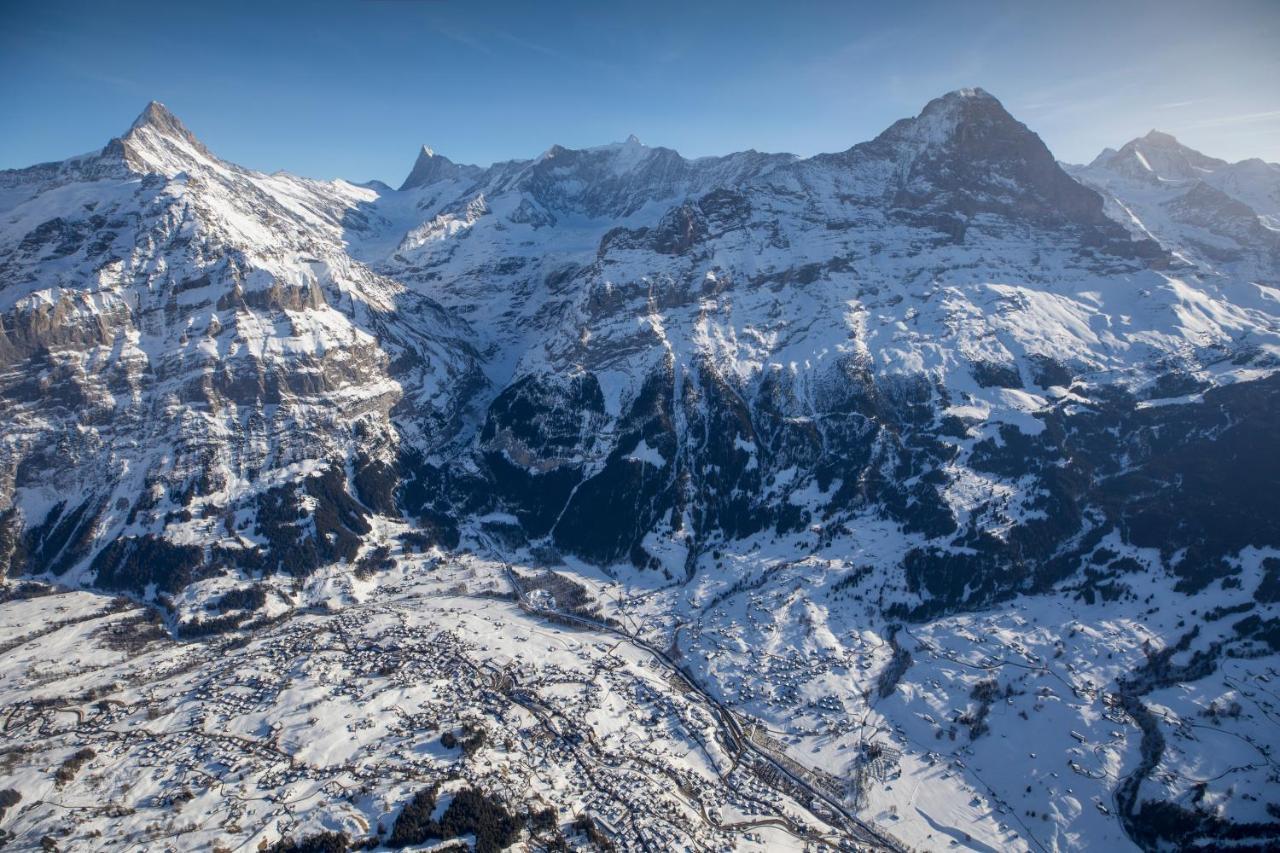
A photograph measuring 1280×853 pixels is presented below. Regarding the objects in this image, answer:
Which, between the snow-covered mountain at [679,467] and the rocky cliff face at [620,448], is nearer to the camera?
the snow-covered mountain at [679,467]

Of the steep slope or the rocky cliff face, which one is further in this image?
the steep slope

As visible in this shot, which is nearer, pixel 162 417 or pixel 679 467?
pixel 162 417

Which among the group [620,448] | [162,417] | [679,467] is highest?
[162,417]

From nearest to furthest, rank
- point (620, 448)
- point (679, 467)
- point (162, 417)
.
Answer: point (162, 417), point (679, 467), point (620, 448)

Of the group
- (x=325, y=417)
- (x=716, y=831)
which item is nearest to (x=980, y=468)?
(x=716, y=831)

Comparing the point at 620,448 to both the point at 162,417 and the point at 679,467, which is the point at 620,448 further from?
the point at 162,417

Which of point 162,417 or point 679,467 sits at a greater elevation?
point 162,417

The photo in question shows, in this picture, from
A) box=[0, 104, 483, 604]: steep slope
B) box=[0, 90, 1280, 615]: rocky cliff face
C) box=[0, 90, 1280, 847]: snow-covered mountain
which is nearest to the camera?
box=[0, 90, 1280, 847]: snow-covered mountain

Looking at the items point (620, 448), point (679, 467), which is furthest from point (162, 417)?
point (679, 467)

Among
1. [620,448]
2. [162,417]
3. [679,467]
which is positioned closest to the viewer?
[162,417]

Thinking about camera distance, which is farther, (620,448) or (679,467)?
(620,448)

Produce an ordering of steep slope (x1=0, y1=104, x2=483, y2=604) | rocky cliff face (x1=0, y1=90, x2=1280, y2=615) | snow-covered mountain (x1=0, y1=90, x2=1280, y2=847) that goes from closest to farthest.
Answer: snow-covered mountain (x1=0, y1=90, x2=1280, y2=847), rocky cliff face (x1=0, y1=90, x2=1280, y2=615), steep slope (x1=0, y1=104, x2=483, y2=604)

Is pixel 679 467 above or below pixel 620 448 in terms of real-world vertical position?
below
